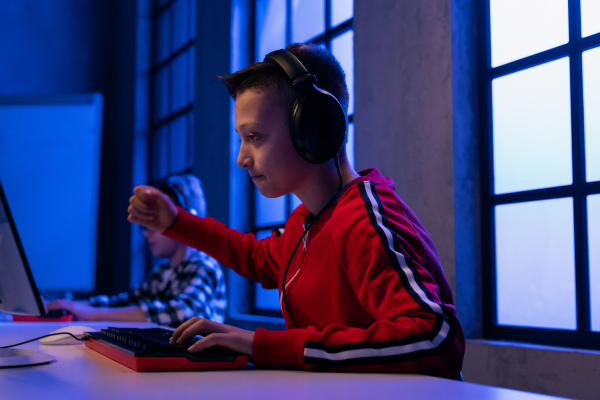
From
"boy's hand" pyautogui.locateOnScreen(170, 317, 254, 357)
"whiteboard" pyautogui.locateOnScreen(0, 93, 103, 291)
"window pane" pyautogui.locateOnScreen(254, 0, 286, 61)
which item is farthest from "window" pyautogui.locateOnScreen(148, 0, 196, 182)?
"boy's hand" pyautogui.locateOnScreen(170, 317, 254, 357)

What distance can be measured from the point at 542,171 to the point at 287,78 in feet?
3.65

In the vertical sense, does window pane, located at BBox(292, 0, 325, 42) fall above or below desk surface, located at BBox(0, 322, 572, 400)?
above

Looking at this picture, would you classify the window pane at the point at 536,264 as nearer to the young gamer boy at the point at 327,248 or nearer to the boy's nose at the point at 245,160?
the young gamer boy at the point at 327,248

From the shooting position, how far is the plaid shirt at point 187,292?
6.99ft

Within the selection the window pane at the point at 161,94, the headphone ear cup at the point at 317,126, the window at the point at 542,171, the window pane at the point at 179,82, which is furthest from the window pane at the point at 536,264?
the window pane at the point at 161,94

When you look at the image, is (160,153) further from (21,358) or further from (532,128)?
(21,358)

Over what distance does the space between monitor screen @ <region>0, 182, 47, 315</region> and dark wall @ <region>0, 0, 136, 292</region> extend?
376 centimetres

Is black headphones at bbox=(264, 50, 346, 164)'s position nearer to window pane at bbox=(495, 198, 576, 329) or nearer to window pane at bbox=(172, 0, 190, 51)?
window pane at bbox=(495, 198, 576, 329)

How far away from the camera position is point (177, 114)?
4543 mm

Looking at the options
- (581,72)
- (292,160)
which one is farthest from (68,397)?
(581,72)

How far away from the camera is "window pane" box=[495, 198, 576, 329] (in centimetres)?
175

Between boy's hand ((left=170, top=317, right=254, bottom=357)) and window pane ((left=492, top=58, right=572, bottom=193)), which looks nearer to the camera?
boy's hand ((left=170, top=317, right=254, bottom=357))

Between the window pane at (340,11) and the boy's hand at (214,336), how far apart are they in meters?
2.25

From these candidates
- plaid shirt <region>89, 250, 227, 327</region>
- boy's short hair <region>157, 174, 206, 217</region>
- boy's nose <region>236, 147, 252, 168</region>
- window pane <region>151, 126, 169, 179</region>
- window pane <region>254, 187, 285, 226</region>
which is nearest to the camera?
boy's nose <region>236, 147, 252, 168</region>
